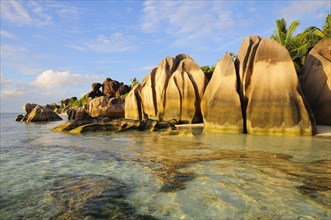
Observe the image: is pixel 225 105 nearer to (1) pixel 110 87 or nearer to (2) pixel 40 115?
(2) pixel 40 115

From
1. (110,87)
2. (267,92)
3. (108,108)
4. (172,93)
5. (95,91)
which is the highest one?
(110,87)

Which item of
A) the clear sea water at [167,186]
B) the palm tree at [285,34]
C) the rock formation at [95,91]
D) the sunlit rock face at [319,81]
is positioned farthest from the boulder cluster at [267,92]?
the rock formation at [95,91]

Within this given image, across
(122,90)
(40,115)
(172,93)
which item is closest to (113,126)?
(172,93)

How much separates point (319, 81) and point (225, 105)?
7.13 metres

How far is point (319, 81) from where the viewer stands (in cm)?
1905

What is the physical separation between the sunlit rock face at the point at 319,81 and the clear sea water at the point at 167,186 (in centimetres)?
1122

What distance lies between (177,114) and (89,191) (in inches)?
798

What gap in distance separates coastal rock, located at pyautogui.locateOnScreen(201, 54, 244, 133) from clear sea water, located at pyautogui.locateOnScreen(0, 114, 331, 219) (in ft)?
26.2

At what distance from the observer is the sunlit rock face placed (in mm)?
18625

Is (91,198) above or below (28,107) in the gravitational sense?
below

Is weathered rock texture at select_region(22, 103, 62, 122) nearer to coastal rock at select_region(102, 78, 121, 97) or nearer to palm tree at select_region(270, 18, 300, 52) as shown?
coastal rock at select_region(102, 78, 121, 97)

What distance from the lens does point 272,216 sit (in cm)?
402

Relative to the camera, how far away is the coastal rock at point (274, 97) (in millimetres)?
15414

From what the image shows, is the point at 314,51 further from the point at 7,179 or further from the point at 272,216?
the point at 7,179
